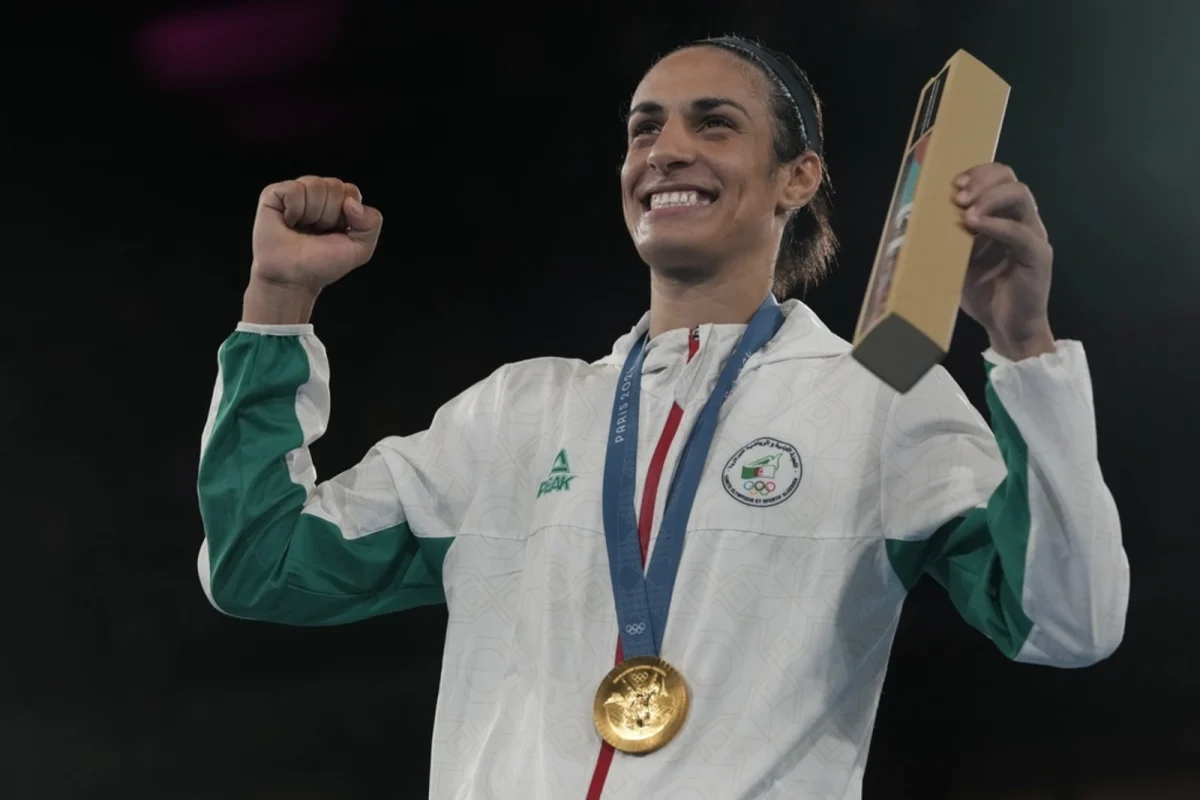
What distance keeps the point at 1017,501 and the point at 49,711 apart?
8.32 ft

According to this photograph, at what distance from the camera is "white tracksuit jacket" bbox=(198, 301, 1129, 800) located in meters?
1.54

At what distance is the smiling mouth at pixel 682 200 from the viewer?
207 centimetres

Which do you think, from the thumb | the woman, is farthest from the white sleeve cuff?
the thumb

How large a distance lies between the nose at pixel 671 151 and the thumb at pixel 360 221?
15.1 inches

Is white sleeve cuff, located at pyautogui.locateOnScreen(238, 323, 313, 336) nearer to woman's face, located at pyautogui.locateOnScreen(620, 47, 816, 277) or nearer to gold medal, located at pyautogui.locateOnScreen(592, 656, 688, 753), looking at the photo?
woman's face, located at pyautogui.locateOnScreen(620, 47, 816, 277)

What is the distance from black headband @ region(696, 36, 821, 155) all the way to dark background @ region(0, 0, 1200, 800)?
1.36 metres

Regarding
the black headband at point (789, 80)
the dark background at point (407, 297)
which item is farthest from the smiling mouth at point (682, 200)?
the dark background at point (407, 297)

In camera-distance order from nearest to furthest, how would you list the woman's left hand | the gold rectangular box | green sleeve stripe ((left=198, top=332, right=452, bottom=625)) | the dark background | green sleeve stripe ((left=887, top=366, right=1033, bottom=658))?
1. the gold rectangular box
2. the woman's left hand
3. green sleeve stripe ((left=887, top=366, right=1033, bottom=658))
4. green sleeve stripe ((left=198, top=332, right=452, bottom=625))
5. the dark background

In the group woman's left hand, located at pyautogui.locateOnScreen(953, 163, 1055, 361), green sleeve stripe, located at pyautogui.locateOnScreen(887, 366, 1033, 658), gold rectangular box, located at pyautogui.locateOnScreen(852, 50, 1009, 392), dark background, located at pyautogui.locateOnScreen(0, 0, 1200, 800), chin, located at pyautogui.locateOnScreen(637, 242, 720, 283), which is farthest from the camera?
dark background, located at pyautogui.locateOnScreen(0, 0, 1200, 800)

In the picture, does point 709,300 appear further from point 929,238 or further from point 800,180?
point 929,238

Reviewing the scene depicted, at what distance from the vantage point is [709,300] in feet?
6.90

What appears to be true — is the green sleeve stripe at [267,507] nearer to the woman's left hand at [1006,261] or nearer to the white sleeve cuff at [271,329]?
the white sleeve cuff at [271,329]

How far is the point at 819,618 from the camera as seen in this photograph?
1.73 metres

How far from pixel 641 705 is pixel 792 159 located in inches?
36.1
